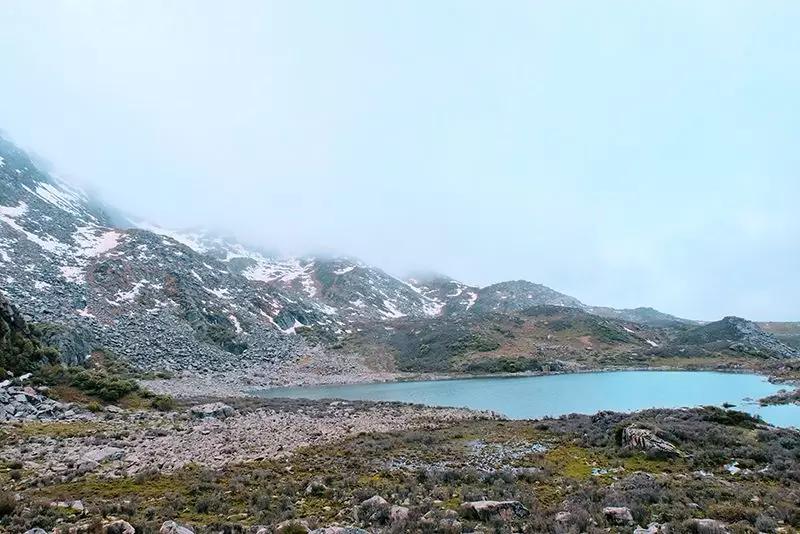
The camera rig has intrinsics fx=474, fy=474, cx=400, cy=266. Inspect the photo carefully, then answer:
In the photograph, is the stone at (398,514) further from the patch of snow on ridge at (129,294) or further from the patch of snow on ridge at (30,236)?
the patch of snow on ridge at (30,236)

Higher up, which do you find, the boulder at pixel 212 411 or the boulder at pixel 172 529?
the boulder at pixel 172 529

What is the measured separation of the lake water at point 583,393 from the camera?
177ft

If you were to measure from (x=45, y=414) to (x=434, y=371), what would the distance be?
92925 millimetres

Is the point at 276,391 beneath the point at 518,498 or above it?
beneath

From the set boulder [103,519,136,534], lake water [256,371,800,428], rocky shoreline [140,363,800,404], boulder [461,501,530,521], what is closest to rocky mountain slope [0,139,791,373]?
rocky shoreline [140,363,800,404]

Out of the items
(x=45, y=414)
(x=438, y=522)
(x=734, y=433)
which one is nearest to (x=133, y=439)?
(x=45, y=414)

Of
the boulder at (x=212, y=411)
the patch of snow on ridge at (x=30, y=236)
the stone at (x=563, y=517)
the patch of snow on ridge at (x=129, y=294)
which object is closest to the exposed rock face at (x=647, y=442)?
the stone at (x=563, y=517)

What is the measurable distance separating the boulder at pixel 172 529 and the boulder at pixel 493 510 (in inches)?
307

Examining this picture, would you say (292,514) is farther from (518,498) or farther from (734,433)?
(734,433)

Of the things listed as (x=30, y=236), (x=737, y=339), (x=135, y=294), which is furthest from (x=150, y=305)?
(x=737, y=339)

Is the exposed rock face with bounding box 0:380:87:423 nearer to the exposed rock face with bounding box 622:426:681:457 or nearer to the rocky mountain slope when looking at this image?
the rocky mountain slope

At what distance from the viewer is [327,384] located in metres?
93.7

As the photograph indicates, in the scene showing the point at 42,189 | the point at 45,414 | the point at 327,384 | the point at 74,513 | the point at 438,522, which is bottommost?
the point at 327,384

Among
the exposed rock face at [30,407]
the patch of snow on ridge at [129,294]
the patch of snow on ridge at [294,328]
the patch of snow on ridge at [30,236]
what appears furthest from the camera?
the patch of snow on ridge at [294,328]
